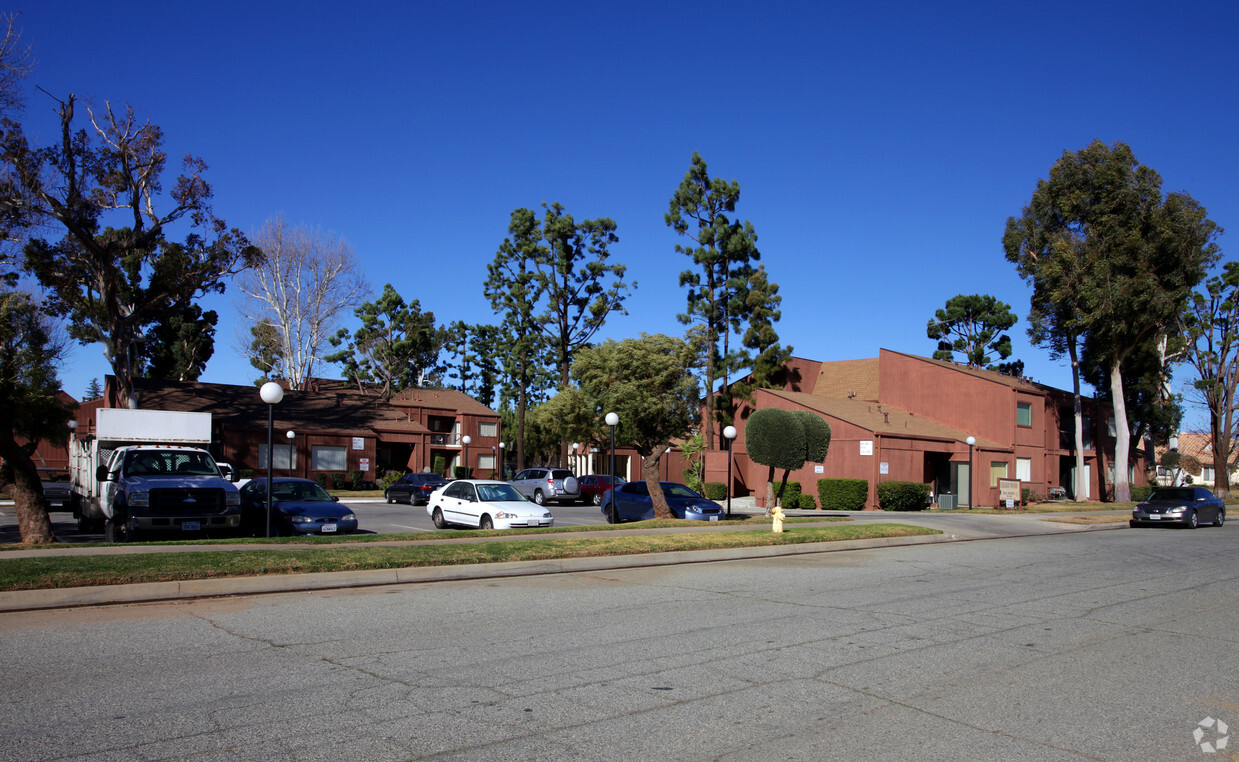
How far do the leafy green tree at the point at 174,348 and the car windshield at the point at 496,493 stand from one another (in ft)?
161

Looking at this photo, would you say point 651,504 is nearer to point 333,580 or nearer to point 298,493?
point 298,493

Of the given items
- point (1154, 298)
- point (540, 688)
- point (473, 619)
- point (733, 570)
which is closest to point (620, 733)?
point (540, 688)

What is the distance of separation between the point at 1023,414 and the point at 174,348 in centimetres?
5640

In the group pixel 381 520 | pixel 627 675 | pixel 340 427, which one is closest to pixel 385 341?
pixel 340 427

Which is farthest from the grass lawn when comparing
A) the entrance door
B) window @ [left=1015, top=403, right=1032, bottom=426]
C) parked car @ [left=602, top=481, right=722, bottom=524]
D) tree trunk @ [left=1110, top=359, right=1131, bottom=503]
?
tree trunk @ [left=1110, top=359, right=1131, bottom=503]

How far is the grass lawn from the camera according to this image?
10023mm

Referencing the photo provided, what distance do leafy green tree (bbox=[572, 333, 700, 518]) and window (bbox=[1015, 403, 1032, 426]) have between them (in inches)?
932

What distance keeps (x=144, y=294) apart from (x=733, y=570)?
35.6m

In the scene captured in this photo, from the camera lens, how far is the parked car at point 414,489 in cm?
3459

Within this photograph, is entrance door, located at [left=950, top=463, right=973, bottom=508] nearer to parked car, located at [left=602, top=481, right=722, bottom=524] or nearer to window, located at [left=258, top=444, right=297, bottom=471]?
parked car, located at [left=602, top=481, right=722, bottom=524]

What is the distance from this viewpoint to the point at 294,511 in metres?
17.3

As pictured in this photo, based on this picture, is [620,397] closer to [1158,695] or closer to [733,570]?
[733,570]
